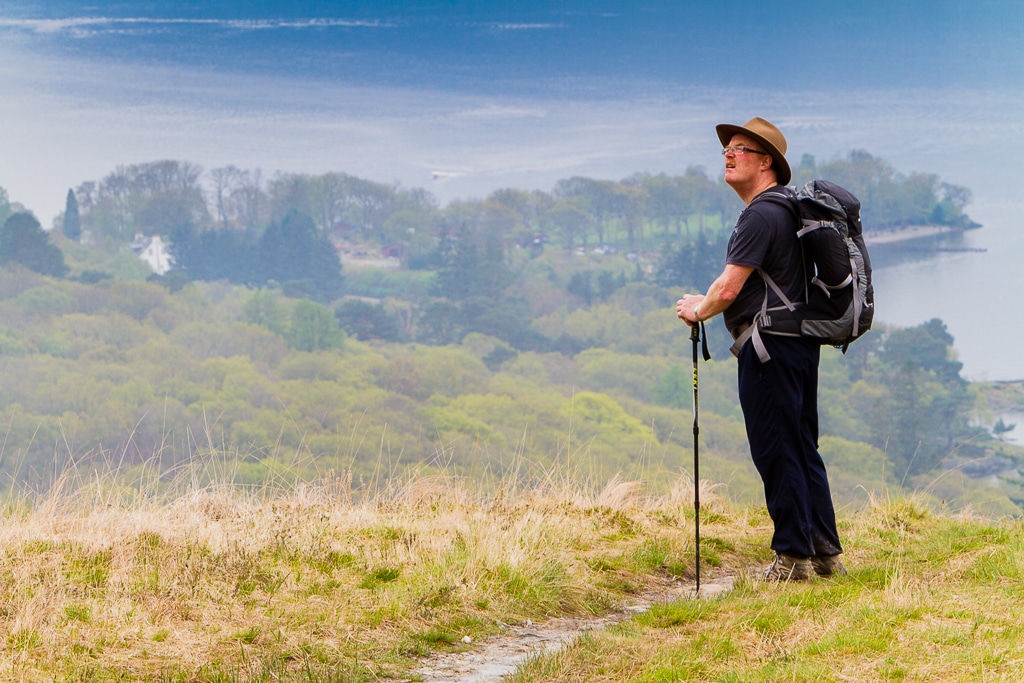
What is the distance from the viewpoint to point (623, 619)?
190 inches

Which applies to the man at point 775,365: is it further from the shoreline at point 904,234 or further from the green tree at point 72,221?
the green tree at point 72,221

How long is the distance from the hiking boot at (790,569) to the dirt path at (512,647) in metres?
0.27

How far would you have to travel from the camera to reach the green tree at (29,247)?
131625mm

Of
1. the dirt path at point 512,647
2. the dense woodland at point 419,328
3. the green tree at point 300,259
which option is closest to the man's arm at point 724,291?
the dirt path at point 512,647

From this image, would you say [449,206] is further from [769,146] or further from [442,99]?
[769,146]

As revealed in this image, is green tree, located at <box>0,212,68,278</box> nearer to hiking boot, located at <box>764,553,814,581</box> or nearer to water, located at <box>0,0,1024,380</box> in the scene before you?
water, located at <box>0,0,1024,380</box>

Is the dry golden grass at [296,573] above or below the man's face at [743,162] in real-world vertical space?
below

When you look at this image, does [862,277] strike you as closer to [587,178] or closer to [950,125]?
[587,178]

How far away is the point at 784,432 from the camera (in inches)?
198

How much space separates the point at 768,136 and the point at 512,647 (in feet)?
8.94

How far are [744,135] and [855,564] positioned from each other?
2.46 meters

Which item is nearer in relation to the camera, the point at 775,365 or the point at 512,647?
the point at 512,647

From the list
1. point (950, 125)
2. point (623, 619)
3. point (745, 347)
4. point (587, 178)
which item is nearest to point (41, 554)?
point (623, 619)

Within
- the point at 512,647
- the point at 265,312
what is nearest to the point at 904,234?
the point at 265,312
